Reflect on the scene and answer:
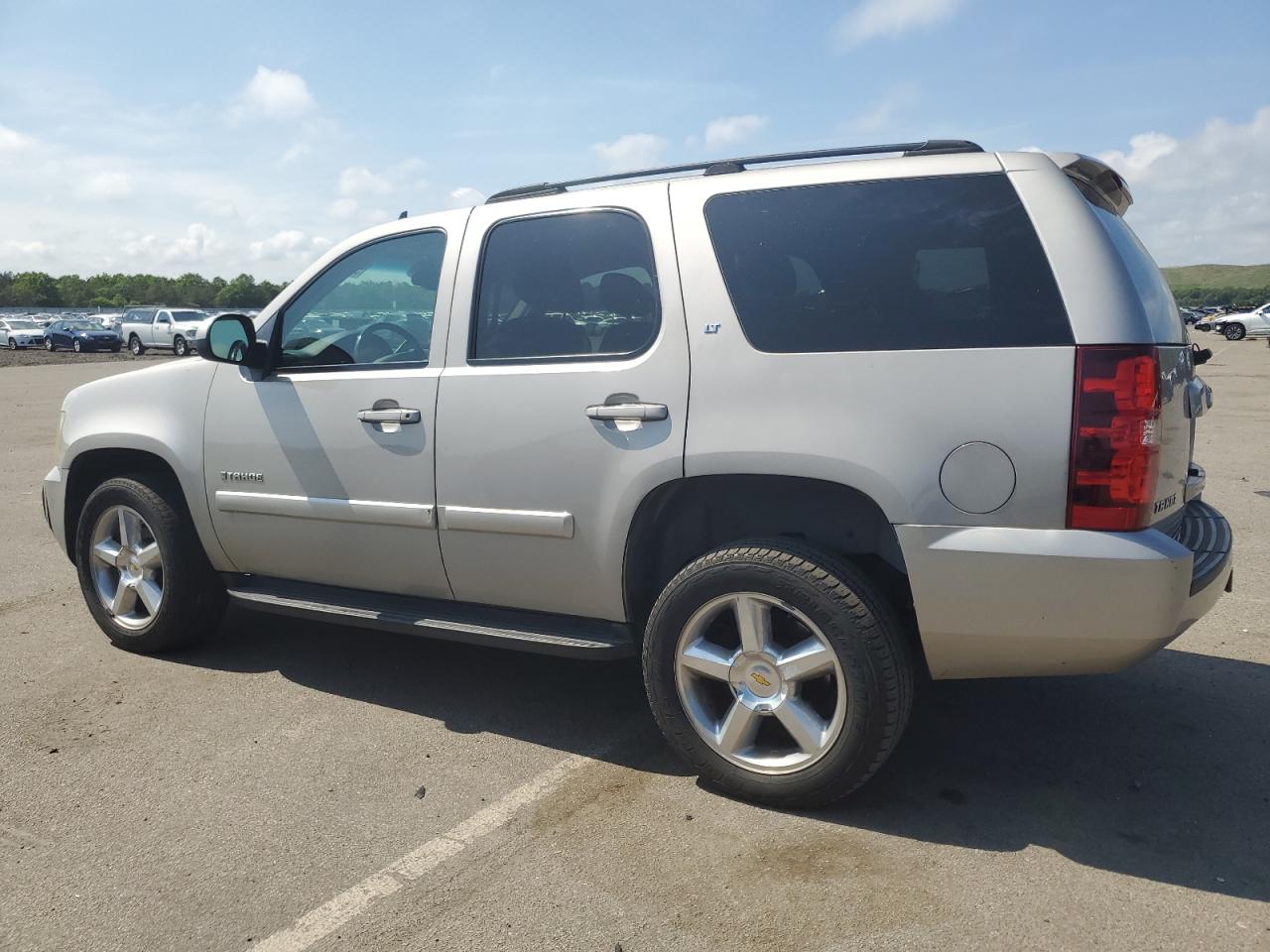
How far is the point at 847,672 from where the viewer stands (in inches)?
118

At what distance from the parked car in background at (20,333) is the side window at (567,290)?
47.5 metres

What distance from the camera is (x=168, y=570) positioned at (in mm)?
4496

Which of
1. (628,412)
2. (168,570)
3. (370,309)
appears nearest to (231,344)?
(370,309)

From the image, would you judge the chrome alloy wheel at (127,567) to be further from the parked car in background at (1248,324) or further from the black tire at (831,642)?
the parked car in background at (1248,324)

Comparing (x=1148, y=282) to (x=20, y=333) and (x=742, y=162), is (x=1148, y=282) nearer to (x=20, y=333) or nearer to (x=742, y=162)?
(x=742, y=162)

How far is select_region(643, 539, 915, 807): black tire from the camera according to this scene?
2.97 metres

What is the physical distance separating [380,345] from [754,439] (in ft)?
5.55

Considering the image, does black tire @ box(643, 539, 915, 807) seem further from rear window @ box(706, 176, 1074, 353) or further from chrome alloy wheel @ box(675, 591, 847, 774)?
rear window @ box(706, 176, 1074, 353)

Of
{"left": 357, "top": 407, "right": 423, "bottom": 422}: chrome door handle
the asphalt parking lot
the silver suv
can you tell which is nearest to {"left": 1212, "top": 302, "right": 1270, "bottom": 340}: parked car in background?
the asphalt parking lot

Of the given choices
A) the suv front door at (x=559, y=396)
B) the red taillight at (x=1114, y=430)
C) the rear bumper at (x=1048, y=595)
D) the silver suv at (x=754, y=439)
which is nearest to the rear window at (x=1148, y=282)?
the silver suv at (x=754, y=439)

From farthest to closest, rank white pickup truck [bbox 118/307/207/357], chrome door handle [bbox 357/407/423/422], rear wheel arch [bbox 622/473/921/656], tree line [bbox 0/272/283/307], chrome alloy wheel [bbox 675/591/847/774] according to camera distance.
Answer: tree line [bbox 0/272/283/307] → white pickup truck [bbox 118/307/207/357] → chrome door handle [bbox 357/407/423/422] → rear wheel arch [bbox 622/473/921/656] → chrome alloy wheel [bbox 675/591/847/774]

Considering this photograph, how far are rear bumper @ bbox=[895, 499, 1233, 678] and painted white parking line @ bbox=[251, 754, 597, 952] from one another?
1.33 metres

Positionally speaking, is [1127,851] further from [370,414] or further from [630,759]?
[370,414]

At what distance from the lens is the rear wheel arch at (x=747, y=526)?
3232mm
